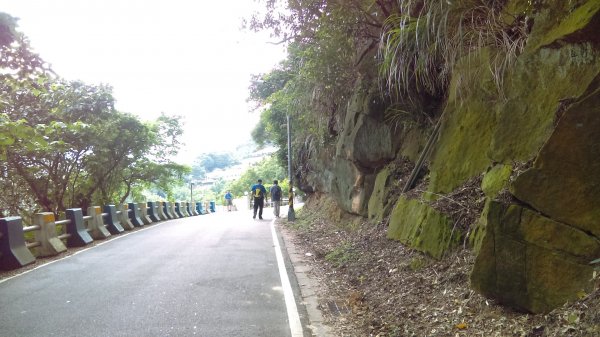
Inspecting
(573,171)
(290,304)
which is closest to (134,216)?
(290,304)

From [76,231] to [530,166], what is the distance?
10708 mm

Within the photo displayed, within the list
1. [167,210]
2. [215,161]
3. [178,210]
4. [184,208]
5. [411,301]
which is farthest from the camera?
[215,161]

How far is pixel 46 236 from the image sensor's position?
9852 mm

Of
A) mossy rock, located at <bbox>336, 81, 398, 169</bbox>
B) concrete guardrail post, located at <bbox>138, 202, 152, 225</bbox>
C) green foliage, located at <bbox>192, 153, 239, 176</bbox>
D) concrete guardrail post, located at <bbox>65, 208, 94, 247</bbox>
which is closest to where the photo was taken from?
mossy rock, located at <bbox>336, 81, 398, 169</bbox>

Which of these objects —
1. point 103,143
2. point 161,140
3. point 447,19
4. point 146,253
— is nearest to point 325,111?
point 146,253

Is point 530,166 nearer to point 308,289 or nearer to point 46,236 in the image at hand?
point 308,289

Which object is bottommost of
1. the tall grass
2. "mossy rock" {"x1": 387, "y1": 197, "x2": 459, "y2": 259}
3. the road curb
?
the road curb

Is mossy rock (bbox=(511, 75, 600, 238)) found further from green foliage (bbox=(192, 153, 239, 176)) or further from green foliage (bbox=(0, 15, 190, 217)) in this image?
green foliage (bbox=(192, 153, 239, 176))

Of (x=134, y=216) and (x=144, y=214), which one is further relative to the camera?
(x=144, y=214)

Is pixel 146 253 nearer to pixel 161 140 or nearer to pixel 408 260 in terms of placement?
pixel 408 260

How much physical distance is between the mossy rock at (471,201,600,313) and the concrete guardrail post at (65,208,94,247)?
10097 millimetres

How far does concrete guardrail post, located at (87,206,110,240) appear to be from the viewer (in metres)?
12.7

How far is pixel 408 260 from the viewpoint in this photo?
6191 mm

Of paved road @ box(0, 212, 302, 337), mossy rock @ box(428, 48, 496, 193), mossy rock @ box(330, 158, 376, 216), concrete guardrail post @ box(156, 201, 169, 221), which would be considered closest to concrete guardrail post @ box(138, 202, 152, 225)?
concrete guardrail post @ box(156, 201, 169, 221)
